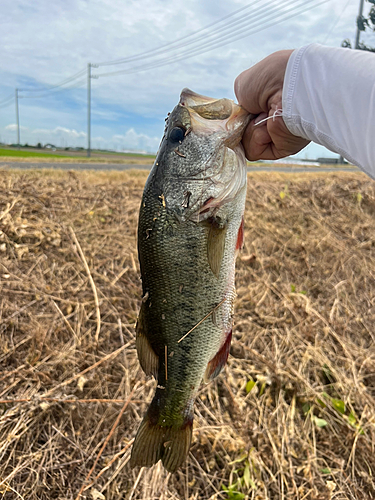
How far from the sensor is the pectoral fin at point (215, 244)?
1582 mm

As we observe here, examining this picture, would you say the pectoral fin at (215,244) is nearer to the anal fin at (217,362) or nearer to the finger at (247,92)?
the anal fin at (217,362)

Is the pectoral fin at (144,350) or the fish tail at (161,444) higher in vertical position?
the pectoral fin at (144,350)

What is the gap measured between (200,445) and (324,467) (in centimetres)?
107

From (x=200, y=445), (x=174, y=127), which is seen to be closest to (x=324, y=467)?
(x=200, y=445)

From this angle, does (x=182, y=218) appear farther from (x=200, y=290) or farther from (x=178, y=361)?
(x=178, y=361)

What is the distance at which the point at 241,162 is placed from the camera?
168 centimetres

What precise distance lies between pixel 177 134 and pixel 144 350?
3.51 feet

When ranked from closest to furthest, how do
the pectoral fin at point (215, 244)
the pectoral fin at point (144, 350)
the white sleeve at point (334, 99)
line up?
the white sleeve at point (334, 99) → the pectoral fin at point (215, 244) → the pectoral fin at point (144, 350)

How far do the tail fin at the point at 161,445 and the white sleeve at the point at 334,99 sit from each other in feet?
4.88

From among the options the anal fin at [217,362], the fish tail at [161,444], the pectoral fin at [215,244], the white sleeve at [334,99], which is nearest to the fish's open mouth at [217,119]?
the white sleeve at [334,99]

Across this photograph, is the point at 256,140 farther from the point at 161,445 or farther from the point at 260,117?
the point at 161,445

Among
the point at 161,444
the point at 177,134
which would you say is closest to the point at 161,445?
the point at 161,444

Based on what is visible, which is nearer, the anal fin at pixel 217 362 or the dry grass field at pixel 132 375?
the anal fin at pixel 217 362

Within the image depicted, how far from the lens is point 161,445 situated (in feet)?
5.52
